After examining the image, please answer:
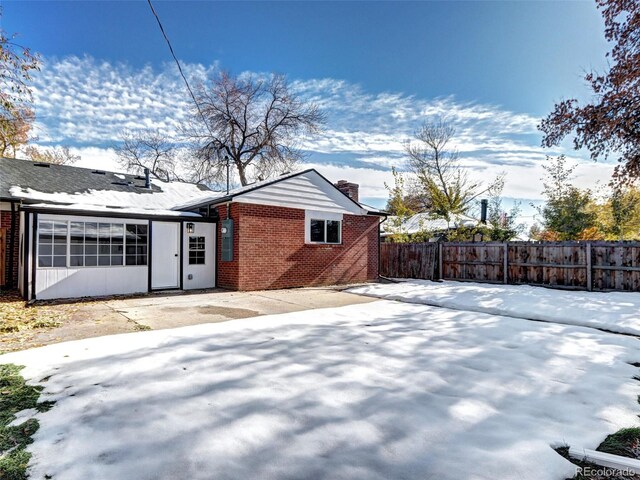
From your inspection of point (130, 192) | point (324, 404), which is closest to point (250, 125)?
point (130, 192)

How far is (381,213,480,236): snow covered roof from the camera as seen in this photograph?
20.0 m

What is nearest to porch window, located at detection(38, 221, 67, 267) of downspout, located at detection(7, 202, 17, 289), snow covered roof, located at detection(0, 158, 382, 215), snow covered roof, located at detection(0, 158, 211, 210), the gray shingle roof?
snow covered roof, located at detection(0, 158, 382, 215)

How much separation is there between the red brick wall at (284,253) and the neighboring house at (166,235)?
0.11 feet

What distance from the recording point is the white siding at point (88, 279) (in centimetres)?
868

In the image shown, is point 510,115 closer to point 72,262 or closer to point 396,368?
point 396,368

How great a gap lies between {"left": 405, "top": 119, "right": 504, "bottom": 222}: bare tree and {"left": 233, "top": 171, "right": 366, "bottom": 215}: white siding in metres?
14.9

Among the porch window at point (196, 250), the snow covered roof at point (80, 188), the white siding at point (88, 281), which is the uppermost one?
the snow covered roof at point (80, 188)

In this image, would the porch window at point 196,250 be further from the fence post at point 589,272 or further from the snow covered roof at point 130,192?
the fence post at point 589,272

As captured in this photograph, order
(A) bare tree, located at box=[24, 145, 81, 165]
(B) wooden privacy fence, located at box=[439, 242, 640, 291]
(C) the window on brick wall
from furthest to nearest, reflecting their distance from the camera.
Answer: (A) bare tree, located at box=[24, 145, 81, 165]
(C) the window on brick wall
(B) wooden privacy fence, located at box=[439, 242, 640, 291]

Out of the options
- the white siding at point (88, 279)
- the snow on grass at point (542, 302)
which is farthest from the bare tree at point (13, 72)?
the snow on grass at point (542, 302)

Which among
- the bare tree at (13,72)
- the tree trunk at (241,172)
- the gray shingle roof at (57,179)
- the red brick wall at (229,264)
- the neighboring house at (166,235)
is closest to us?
the bare tree at (13,72)

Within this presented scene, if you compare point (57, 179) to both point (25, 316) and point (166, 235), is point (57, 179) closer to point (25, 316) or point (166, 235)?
point (166, 235)

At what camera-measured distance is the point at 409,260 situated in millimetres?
15164

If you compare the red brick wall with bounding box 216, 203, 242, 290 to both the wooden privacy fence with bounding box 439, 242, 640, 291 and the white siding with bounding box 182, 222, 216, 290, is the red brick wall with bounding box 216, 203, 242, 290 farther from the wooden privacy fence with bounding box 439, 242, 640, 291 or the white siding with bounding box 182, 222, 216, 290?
the wooden privacy fence with bounding box 439, 242, 640, 291
